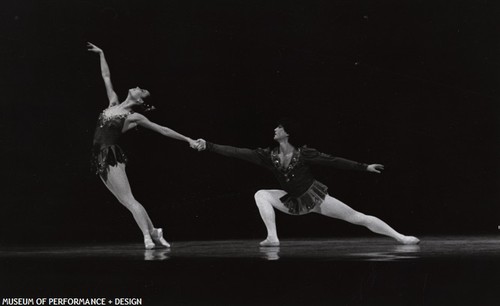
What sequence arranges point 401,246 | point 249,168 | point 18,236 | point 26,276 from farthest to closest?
point 249,168 → point 18,236 → point 401,246 → point 26,276

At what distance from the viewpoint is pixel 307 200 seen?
6113 mm

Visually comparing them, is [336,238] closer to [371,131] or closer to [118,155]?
[371,131]

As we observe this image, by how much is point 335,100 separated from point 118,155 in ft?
8.15

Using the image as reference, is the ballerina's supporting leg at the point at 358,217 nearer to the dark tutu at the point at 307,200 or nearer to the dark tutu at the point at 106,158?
the dark tutu at the point at 307,200

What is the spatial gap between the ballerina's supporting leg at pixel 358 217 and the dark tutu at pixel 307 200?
0.05 metres

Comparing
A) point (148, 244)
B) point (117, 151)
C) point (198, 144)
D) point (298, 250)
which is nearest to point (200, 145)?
point (198, 144)

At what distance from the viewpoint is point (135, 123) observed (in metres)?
6.08

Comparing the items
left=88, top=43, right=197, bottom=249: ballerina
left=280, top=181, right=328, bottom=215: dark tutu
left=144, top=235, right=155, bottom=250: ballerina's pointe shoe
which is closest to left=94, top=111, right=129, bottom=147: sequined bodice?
left=88, top=43, right=197, bottom=249: ballerina

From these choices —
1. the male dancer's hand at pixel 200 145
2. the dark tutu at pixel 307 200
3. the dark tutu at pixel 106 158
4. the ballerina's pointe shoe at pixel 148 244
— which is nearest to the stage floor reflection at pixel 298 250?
the ballerina's pointe shoe at pixel 148 244

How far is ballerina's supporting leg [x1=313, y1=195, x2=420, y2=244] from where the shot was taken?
19.7 feet

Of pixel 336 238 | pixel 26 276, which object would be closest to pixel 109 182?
pixel 26 276

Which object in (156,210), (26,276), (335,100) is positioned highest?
(335,100)

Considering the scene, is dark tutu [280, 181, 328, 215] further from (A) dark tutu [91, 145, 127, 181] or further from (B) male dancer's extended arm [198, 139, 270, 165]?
(A) dark tutu [91, 145, 127, 181]

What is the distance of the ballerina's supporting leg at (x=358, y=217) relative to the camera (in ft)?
19.7
